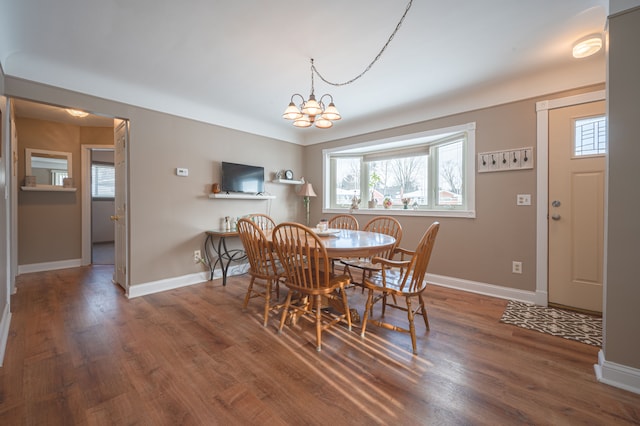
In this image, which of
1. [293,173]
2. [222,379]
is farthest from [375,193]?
[222,379]

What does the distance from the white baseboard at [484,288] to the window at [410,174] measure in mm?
828

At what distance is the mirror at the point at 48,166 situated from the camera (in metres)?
4.12

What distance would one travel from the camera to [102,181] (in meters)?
6.66

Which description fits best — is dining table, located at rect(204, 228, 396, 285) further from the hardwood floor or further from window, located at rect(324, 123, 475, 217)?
window, located at rect(324, 123, 475, 217)

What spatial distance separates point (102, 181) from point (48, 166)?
104 inches

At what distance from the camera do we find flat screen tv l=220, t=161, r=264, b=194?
12.4 ft

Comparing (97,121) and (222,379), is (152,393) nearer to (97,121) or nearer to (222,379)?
(222,379)

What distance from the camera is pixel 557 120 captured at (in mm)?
2674

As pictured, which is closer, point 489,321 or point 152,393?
point 152,393

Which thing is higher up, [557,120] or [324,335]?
[557,120]

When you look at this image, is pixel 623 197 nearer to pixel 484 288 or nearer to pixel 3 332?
pixel 484 288

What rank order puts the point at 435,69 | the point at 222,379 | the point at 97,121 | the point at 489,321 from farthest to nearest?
1. the point at 97,121
2. the point at 435,69
3. the point at 489,321
4. the point at 222,379

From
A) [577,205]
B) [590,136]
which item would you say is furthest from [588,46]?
[577,205]

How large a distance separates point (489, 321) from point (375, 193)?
8.27ft
